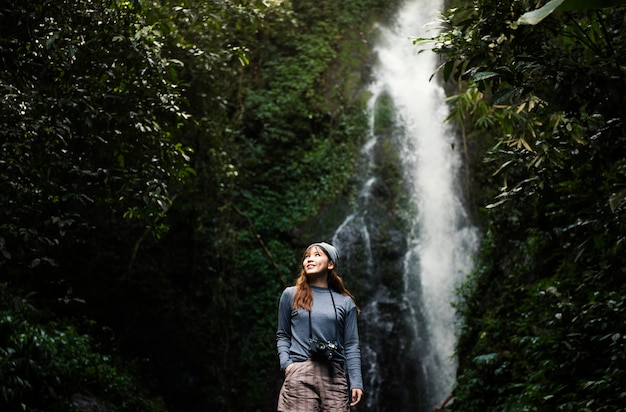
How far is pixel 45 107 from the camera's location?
4.25 m

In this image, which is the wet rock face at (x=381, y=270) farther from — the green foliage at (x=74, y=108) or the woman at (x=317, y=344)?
the woman at (x=317, y=344)

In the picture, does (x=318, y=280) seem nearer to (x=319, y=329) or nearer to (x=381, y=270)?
(x=319, y=329)

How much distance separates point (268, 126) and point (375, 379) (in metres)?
5.75

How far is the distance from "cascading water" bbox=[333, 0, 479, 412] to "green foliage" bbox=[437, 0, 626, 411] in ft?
6.96

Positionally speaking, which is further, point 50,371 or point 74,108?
point 50,371

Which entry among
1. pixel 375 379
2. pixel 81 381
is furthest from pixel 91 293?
pixel 375 379

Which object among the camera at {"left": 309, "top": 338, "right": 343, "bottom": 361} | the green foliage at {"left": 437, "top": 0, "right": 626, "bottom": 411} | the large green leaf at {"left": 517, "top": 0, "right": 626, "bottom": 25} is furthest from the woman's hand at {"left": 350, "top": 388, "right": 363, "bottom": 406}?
the large green leaf at {"left": 517, "top": 0, "right": 626, "bottom": 25}

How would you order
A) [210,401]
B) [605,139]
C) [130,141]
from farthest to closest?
[210,401]
[130,141]
[605,139]

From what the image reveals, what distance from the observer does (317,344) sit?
10.2 ft

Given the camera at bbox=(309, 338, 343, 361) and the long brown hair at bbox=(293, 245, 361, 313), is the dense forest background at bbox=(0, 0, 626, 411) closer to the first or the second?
the long brown hair at bbox=(293, 245, 361, 313)

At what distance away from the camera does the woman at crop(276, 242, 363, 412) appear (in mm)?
3074

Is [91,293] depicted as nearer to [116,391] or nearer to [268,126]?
[116,391]

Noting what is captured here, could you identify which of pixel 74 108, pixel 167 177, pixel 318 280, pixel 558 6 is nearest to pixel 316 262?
pixel 318 280

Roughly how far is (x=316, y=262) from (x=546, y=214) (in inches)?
126
